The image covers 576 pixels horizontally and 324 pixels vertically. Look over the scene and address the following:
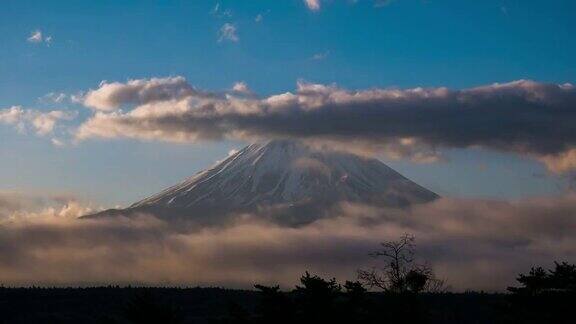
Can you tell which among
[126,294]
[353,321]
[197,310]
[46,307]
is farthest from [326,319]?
[126,294]

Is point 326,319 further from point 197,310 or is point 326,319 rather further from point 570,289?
point 197,310

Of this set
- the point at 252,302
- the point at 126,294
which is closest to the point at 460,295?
the point at 252,302

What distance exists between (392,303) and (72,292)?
71.7 meters

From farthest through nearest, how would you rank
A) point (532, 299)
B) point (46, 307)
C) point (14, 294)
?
point (14, 294), point (46, 307), point (532, 299)

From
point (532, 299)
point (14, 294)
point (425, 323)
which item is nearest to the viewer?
point (425, 323)

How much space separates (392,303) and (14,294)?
7238 centimetres

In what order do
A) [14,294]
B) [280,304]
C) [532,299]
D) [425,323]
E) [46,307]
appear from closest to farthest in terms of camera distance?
[280,304], [425,323], [532,299], [46,307], [14,294]

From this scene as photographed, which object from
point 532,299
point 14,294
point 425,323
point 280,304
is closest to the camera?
point 280,304

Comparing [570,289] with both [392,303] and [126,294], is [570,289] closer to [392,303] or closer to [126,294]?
[392,303]

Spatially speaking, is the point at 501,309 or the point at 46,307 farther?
the point at 46,307

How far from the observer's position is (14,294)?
103 meters

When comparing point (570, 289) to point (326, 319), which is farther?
point (570, 289)

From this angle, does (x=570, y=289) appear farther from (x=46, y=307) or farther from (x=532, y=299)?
(x=46, y=307)

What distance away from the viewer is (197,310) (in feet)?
306
